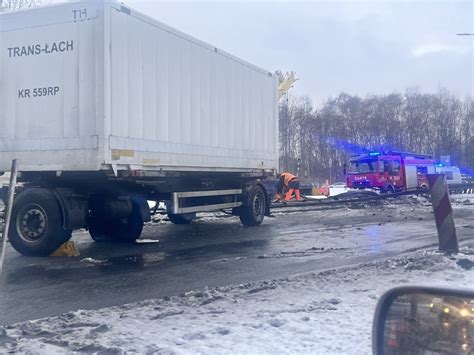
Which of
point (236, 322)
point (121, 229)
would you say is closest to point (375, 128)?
point (121, 229)

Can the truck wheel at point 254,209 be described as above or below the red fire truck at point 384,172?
below

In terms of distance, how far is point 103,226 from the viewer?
1034cm

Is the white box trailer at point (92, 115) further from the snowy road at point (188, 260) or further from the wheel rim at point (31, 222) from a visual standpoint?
the snowy road at point (188, 260)

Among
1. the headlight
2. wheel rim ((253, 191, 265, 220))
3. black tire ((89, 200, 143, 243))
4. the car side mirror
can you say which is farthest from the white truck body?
the headlight

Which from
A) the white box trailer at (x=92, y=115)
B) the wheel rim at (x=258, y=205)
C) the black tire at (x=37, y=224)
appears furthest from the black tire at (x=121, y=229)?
the wheel rim at (x=258, y=205)

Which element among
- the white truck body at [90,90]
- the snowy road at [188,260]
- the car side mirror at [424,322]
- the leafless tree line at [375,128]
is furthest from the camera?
the leafless tree line at [375,128]

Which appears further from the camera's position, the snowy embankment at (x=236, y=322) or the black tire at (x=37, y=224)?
the black tire at (x=37, y=224)

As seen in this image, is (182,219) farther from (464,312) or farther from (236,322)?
(464,312)

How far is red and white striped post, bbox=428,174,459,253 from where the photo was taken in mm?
8180

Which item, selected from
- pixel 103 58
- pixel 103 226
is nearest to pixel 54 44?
pixel 103 58

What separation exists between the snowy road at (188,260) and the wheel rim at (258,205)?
1.12ft

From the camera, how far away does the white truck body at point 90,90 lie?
8680mm

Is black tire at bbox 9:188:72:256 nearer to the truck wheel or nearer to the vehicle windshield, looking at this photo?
the truck wheel

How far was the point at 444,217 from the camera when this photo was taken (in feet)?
26.9
